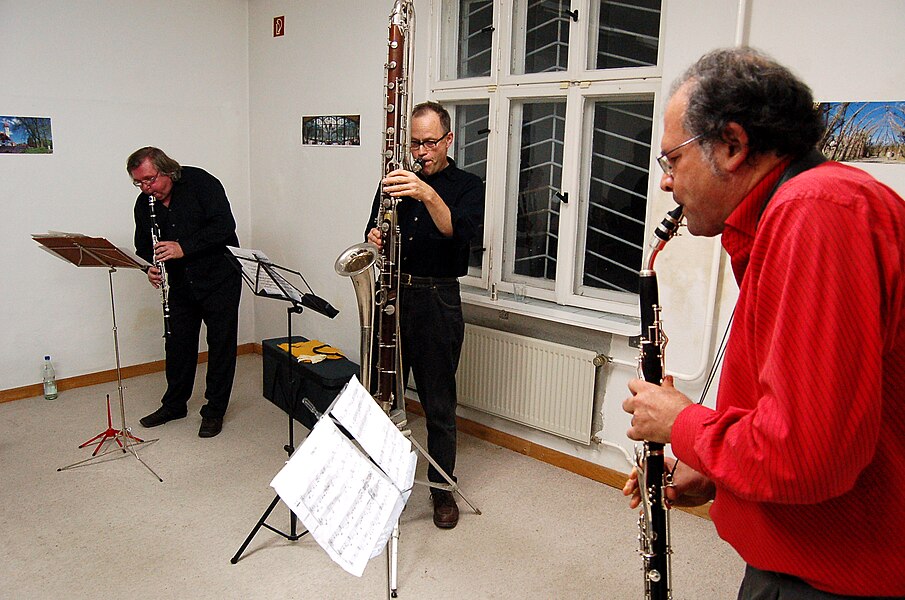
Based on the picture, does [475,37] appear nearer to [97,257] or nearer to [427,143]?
[427,143]

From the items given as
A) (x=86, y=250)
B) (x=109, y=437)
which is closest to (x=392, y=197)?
(x=86, y=250)

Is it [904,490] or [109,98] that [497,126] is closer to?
[109,98]

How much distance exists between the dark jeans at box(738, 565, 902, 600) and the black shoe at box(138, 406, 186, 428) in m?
3.56

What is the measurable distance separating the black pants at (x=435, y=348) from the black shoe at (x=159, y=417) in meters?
1.79

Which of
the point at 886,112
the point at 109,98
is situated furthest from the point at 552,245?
the point at 109,98

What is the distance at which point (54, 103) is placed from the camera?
13.9 feet

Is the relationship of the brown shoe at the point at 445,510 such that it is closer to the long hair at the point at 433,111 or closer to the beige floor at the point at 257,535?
the beige floor at the point at 257,535

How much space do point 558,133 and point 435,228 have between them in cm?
102

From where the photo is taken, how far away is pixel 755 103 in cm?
101

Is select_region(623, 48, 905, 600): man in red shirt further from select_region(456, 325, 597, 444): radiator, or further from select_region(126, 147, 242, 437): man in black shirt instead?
select_region(126, 147, 242, 437): man in black shirt

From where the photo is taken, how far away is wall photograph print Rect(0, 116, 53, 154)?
4.07 meters

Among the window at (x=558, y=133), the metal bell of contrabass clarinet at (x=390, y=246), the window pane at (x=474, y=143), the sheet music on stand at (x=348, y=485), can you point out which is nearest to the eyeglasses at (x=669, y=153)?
the sheet music on stand at (x=348, y=485)

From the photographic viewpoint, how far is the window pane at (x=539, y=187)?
352 cm

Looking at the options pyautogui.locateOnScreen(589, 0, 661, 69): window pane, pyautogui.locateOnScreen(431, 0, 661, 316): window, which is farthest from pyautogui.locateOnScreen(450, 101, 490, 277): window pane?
pyautogui.locateOnScreen(589, 0, 661, 69): window pane
